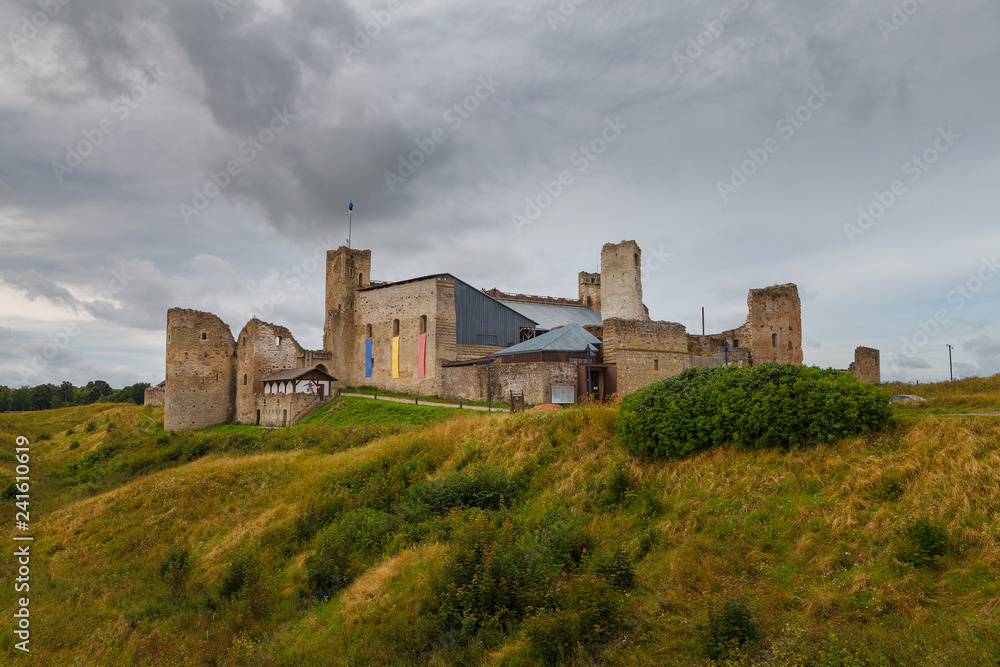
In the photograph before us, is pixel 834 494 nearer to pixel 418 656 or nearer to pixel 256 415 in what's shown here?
pixel 418 656

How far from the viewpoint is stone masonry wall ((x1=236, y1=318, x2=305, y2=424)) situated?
139ft

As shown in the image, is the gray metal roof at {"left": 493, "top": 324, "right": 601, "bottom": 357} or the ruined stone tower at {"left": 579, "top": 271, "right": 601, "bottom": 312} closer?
the gray metal roof at {"left": 493, "top": 324, "right": 601, "bottom": 357}

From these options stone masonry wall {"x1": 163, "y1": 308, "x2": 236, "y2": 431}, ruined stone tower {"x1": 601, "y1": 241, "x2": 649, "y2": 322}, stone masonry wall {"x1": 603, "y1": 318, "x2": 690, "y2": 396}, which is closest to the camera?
stone masonry wall {"x1": 603, "y1": 318, "x2": 690, "y2": 396}

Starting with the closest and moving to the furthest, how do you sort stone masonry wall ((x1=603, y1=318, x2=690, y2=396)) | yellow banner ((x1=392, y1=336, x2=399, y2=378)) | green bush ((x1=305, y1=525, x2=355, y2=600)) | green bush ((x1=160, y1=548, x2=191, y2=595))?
green bush ((x1=305, y1=525, x2=355, y2=600)) < green bush ((x1=160, y1=548, x2=191, y2=595)) < stone masonry wall ((x1=603, y1=318, x2=690, y2=396)) < yellow banner ((x1=392, y1=336, x2=399, y2=378))

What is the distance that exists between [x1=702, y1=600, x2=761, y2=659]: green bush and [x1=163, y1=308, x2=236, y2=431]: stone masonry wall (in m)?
42.9

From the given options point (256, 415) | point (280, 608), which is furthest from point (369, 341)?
point (280, 608)

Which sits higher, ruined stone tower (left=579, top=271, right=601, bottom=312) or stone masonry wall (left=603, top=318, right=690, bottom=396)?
ruined stone tower (left=579, top=271, right=601, bottom=312)

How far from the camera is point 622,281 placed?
3834 cm

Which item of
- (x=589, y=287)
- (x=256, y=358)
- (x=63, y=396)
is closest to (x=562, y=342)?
(x=256, y=358)

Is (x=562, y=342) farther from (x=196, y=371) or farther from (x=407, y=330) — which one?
(x=196, y=371)

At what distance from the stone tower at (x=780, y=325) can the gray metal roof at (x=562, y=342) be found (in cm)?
1059

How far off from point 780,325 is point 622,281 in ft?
33.6

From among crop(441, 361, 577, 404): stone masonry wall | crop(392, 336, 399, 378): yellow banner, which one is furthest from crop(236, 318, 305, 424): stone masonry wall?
crop(441, 361, 577, 404): stone masonry wall

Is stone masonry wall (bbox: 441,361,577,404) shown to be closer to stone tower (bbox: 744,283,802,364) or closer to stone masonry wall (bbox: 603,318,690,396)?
stone masonry wall (bbox: 603,318,690,396)
